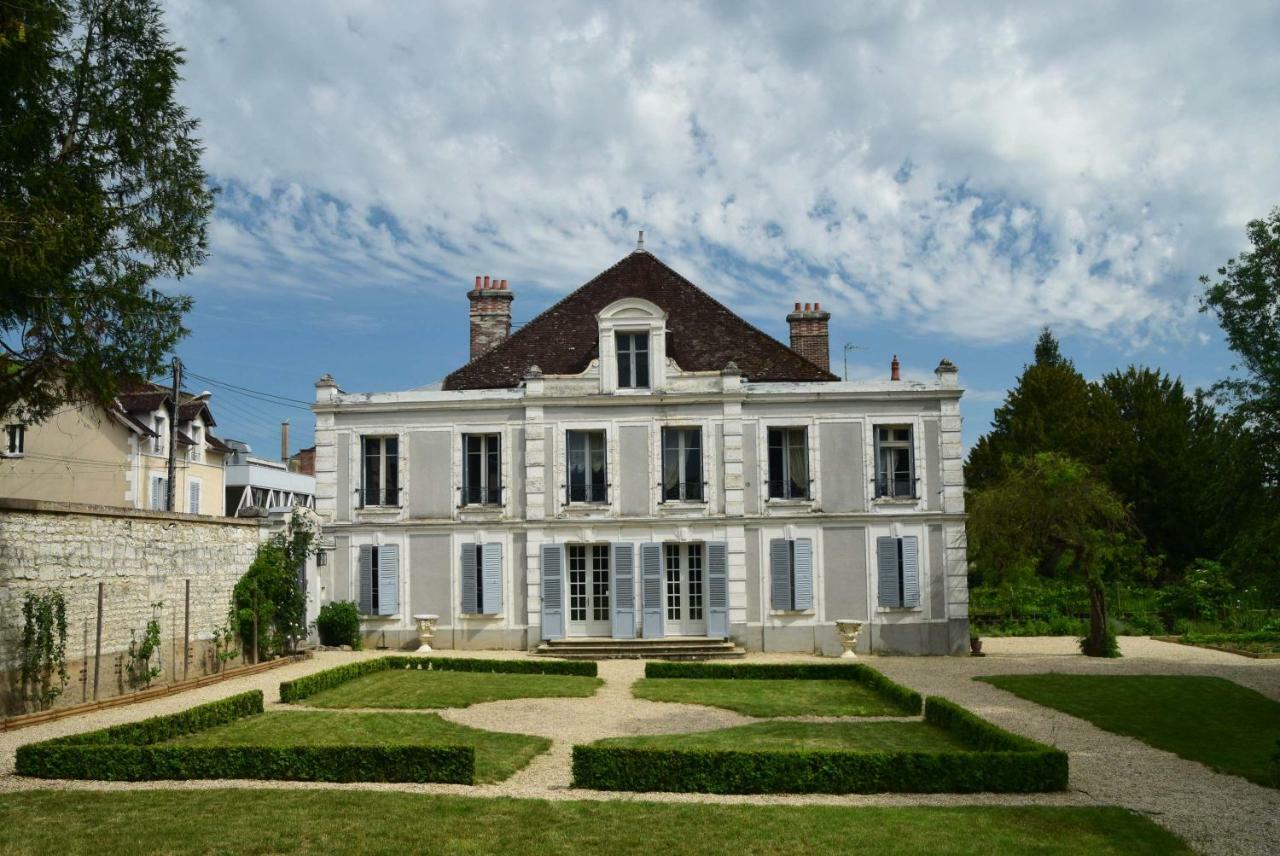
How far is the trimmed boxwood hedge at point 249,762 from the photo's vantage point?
9.83m

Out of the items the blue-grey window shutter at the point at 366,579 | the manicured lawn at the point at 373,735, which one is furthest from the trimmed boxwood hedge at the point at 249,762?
the blue-grey window shutter at the point at 366,579

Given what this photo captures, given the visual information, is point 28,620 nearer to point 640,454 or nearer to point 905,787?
point 905,787

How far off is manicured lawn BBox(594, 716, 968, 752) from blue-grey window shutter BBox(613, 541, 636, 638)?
9439mm

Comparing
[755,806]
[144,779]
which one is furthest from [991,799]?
[144,779]

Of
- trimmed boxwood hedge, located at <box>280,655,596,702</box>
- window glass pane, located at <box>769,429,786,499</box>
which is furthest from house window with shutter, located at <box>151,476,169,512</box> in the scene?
window glass pane, located at <box>769,429,786,499</box>

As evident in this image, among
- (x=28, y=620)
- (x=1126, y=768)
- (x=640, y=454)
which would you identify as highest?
(x=640, y=454)

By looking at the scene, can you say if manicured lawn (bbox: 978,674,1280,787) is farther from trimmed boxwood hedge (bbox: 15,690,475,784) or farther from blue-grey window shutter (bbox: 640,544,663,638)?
trimmed boxwood hedge (bbox: 15,690,475,784)

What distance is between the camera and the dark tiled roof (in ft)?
82.1

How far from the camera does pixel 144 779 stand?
984 cm

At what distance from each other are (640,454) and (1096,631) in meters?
10.3

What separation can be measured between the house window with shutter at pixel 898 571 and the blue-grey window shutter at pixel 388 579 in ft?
34.1

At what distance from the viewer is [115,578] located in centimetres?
1564

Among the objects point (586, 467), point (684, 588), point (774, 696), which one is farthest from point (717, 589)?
point (774, 696)

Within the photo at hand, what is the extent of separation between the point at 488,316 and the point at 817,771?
19.4 metres
